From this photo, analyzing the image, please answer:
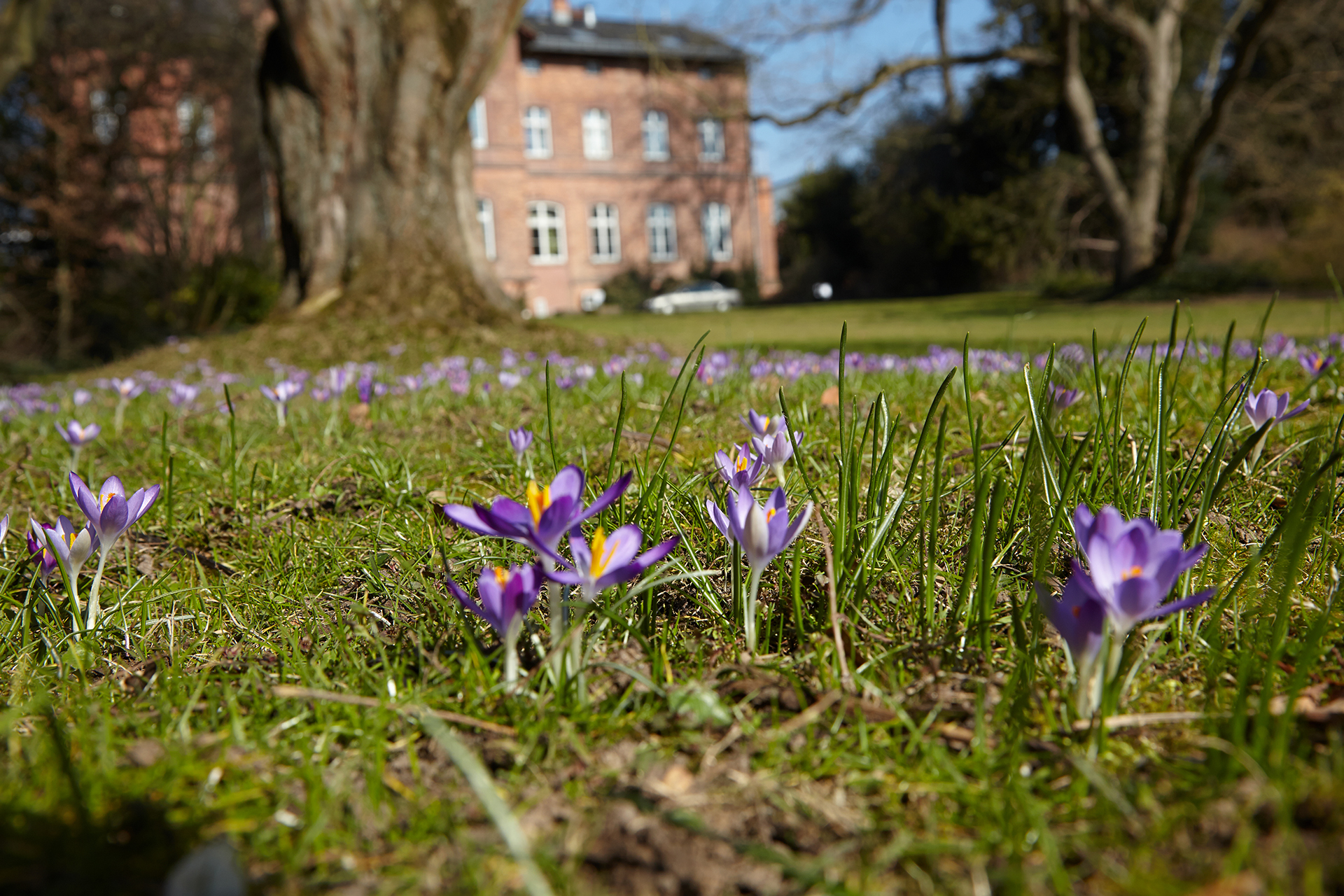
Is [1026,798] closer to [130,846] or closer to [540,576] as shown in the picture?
[540,576]

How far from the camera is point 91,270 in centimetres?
1441

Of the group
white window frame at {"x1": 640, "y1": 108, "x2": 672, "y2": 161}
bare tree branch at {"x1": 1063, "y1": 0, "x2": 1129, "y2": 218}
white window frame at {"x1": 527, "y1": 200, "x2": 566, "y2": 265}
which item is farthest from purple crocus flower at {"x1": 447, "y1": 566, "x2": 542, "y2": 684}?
white window frame at {"x1": 640, "y1": 108, "x2": 672, "y2": 161}

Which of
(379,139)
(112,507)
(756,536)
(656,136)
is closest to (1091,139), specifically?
(379,139)

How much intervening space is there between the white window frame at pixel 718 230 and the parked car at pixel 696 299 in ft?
10.1

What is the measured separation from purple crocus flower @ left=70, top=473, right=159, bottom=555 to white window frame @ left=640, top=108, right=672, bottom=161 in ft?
120

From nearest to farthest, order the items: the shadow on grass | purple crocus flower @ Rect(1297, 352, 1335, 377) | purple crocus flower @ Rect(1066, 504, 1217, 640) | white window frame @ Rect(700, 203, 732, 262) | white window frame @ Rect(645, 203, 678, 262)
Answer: the shadow on grass < purple crocus flower @ Rect(1066, 504, 1217, 640) < purple crocus flower @ Rect(1297, 352, 1335, 377) < white window frame @ Rect(645, 203, 678, 262) < white window frame @ Rect(700, 203, 732, 262)

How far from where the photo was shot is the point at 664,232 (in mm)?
36438

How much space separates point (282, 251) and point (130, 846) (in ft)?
28.0

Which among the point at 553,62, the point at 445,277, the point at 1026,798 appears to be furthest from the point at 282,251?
the point at 553,62

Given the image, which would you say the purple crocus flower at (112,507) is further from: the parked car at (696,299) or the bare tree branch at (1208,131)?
the parked car at (696,299)

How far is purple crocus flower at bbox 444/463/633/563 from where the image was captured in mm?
819

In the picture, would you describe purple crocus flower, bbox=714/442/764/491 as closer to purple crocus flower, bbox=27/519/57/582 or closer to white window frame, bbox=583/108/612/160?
purple crocus flower, bbox=27/519/57/582

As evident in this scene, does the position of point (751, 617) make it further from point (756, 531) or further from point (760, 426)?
point (760, 426)

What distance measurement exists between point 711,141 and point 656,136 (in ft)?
8.12
